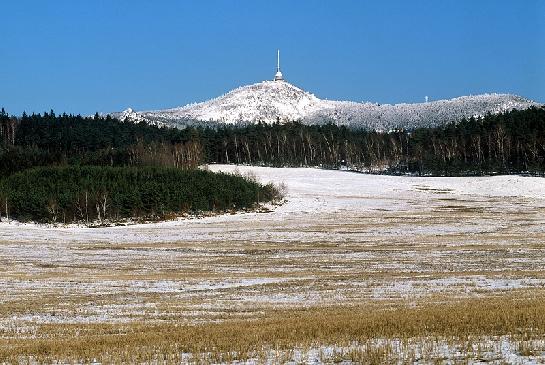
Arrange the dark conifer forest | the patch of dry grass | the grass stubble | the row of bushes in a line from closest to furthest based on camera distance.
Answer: the patch of dry grass → the grass stubble → the row of bushes → the dark conifer forest

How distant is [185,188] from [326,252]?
52.8 metres

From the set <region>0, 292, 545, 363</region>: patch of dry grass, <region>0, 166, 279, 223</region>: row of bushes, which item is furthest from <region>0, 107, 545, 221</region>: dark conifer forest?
<region>0, 292, 545, 363</region>: patch of dry grass

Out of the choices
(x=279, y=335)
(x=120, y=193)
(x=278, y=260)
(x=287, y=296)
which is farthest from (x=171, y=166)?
(x=279, y=335)

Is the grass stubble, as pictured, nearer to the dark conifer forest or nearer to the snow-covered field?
the snow-covered field

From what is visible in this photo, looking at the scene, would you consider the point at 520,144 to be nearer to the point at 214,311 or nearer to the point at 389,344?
the point at 214,311

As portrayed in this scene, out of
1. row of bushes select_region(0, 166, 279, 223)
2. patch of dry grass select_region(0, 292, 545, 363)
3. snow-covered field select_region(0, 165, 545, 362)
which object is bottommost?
snow-covered field select_region(0, 165, 545, 362)

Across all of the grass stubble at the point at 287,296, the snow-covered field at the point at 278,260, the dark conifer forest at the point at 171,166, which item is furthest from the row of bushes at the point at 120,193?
the grass stubble at the point at 287,296

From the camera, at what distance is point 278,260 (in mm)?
59312

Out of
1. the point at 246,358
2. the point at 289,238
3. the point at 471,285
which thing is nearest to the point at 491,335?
the point at 246,358

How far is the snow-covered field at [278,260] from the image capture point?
1435 inches

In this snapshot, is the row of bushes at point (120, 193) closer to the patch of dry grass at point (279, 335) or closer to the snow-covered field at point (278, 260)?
the snow-covered field at point (278, 260)

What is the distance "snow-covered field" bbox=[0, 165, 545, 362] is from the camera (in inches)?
1435

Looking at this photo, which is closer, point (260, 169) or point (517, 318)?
point (517, 318)

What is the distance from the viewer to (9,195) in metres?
111
